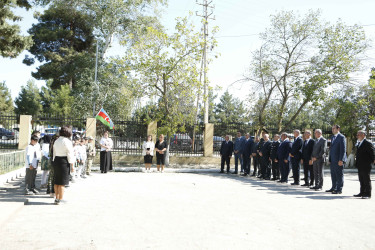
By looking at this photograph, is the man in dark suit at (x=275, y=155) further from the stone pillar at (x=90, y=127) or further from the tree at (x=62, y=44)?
the tree at (x=62, y=44)

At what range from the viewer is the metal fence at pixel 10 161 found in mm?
11172

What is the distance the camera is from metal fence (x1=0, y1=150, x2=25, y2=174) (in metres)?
11.2

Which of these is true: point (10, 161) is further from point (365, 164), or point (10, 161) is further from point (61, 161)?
point (365, 164)

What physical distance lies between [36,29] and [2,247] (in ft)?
111

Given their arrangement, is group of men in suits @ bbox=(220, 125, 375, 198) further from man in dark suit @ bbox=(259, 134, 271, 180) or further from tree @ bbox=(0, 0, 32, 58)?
tree @ bbox=(0, 0, 32, 58)

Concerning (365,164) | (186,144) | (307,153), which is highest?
(186,144)

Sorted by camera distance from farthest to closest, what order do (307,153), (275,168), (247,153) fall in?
(247,153) < (275,168) < (307,153)

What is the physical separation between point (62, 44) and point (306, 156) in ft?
97.1

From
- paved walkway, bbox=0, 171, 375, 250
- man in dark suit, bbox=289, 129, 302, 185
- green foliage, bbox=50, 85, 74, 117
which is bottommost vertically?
paved walkway, bbox=0, 171, 375, 250

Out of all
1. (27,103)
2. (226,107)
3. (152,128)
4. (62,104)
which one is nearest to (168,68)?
(152,128)

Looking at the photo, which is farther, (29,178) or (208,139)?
(208,139)

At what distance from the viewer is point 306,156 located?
11453mm

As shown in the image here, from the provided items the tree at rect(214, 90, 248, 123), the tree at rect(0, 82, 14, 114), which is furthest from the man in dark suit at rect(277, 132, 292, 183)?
the tree at rect(214, 90, 248, 123)

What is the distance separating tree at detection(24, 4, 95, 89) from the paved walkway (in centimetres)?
2407
